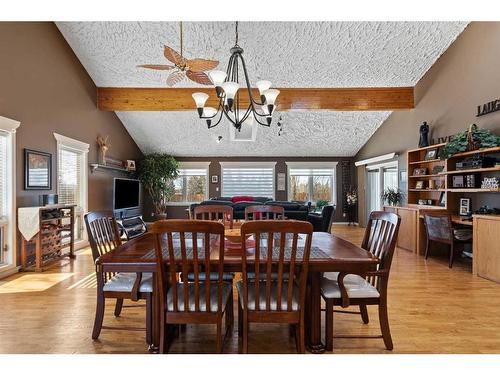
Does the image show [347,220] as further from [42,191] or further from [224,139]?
[42,191]

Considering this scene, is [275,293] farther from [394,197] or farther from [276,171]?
[276,171]

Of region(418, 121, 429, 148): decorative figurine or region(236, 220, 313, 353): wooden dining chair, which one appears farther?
region(418, 121, 429, 148): decorative figurine


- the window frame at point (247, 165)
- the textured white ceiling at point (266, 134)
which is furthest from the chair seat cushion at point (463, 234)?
the window frame at point (247, 165)

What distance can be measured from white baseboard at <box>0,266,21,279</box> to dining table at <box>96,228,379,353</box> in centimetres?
263

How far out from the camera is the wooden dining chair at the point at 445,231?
171 inches

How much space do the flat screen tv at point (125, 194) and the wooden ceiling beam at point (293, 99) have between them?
1760 millimetres

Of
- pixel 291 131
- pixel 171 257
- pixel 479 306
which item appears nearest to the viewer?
pixel 171 257

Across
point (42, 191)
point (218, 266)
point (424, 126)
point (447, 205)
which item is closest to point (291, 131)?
point (424, 126)

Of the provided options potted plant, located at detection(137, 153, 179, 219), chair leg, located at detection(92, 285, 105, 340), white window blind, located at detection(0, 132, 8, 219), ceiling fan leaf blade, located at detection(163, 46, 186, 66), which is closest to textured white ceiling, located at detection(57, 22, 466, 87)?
ceiling fan leaf blade, located at detection(163, 46, 186, 66)

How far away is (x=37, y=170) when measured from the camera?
454 cm

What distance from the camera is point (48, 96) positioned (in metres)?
4.74

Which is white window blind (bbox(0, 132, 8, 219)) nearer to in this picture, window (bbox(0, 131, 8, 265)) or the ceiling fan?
window (bbox(0, 131, 8, 265))

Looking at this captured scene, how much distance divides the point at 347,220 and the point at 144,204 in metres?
6.38

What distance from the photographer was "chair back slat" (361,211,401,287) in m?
2.15
